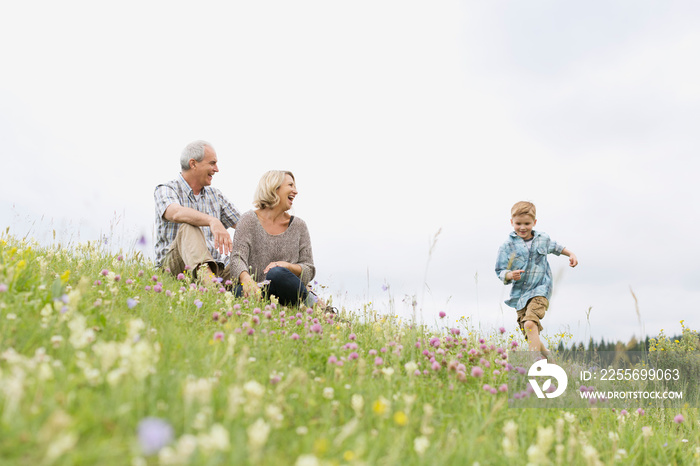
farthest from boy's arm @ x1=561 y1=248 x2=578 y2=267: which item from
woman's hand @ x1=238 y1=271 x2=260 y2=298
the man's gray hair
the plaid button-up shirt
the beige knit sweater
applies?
the man's gray hair

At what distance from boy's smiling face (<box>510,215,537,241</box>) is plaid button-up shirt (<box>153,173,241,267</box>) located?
190 inches

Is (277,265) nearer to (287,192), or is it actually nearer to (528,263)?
(287,192)

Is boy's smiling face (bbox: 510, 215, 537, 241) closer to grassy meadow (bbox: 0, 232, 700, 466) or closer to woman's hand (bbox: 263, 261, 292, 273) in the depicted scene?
grassy meadow (bbox: 0, 232, 700, 466)

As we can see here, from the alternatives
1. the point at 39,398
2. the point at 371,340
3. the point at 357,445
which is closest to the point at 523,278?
the point at 371,340

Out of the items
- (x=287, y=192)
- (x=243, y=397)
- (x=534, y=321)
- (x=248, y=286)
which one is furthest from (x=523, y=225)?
(x=243, y=397)

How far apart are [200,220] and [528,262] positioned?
554 centimetres

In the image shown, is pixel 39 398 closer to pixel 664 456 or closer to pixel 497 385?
pixel 497 385

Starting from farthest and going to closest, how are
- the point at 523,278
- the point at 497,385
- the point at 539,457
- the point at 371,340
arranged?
the point at 523,278 → the point at 371,340 → the point at 497,385 → the point at 539,457

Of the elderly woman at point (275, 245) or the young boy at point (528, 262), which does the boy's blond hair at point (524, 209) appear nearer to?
the young boy at point (528, 262)

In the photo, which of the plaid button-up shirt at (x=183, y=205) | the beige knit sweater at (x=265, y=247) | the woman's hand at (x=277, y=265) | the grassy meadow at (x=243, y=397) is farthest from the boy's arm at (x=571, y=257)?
the plaid button-up shirt at (x=183, y=205)

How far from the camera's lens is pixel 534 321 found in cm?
874

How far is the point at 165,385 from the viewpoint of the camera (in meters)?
2.64

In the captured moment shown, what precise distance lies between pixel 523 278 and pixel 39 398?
320 inches

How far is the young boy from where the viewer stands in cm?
884
